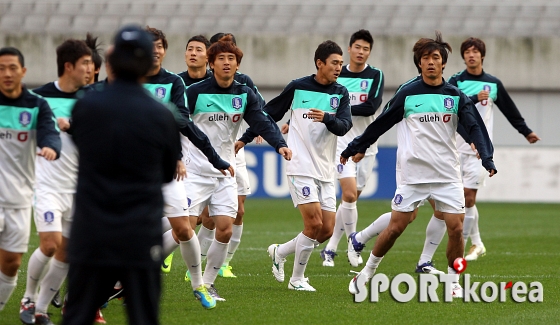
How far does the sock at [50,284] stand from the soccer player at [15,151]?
0.72 feet

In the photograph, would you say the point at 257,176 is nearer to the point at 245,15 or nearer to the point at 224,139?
the point at 245,15

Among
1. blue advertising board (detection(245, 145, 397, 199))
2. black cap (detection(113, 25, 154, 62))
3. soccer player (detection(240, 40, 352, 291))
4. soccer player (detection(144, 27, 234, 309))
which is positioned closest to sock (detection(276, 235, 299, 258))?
soccer player (detection(240, 40, 352, 291))

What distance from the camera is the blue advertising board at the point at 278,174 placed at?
19938mm

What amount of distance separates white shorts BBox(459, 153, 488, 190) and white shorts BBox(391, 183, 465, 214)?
3.19 metres

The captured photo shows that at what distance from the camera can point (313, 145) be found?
28.7 ft

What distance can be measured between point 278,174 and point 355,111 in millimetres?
9037

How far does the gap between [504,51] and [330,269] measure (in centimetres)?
1501

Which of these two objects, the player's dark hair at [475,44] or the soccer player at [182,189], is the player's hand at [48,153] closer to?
the soccer player at [182,189]

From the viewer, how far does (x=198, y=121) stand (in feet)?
26.6

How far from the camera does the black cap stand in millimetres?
4125

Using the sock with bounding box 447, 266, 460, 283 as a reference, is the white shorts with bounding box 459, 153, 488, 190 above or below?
above

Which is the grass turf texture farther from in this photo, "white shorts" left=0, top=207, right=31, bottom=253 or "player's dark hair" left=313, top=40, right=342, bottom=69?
"player's dark hair" left=313, top=40, right=342, bottom=69

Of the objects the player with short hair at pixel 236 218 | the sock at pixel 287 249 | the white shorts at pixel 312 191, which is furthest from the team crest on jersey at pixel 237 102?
the sock at pixel 287 249

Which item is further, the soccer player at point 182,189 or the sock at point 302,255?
the sock at point 302,255
